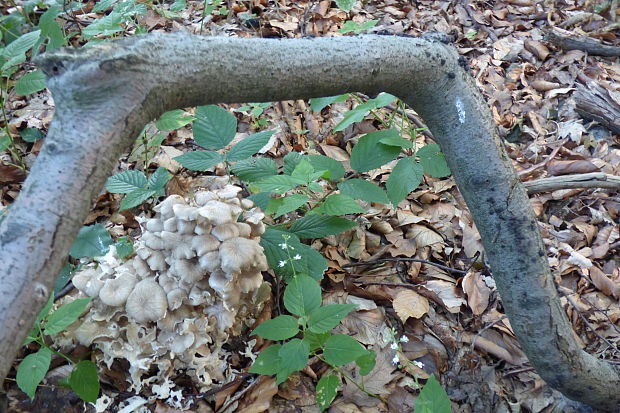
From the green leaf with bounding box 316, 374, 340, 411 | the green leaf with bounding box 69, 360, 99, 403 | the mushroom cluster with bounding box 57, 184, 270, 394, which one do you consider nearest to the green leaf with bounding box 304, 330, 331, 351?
the green leaf with bounding box 316, 374, 340, 411

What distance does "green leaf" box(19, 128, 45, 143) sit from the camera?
325cm

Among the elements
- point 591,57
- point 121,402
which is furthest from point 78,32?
point 591,57

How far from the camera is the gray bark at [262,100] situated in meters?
1.04

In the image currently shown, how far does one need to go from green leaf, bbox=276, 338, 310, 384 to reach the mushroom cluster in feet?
1.04

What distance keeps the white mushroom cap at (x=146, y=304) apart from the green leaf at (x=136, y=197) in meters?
0.55

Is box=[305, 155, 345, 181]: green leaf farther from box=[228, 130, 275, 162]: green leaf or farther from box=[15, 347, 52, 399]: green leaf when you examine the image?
box=[15, 347, 52, 399]: green leaf

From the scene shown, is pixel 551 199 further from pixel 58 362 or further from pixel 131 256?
pixel 58 362

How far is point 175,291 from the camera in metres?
1.92

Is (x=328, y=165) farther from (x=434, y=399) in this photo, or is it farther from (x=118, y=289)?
(x=434, y=399)

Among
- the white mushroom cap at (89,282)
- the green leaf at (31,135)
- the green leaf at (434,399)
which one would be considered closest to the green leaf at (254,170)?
the white mushroom cap at (89,282)

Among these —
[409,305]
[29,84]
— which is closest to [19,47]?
[29,84]

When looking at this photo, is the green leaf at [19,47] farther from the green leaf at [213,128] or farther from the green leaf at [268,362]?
the green leaf at [268,362]

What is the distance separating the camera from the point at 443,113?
1.84 m

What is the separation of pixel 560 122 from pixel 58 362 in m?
4.10
